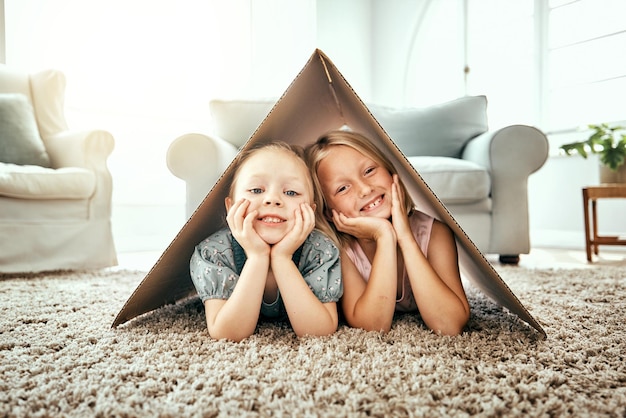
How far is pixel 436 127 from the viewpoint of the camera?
254cm

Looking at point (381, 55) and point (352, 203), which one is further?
point (381, 55)

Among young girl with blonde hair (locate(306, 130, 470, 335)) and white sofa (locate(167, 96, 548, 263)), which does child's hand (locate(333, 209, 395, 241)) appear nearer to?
young girl with blonde hair (locate(306, 130, 470, 335))

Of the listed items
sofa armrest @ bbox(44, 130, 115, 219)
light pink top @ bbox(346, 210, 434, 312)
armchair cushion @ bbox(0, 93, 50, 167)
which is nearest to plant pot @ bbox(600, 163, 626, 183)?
light pink top @ bbox(346, 210, 434, 312)

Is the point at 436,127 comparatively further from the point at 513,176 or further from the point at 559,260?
the point at 559,260

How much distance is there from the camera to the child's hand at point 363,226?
902mm

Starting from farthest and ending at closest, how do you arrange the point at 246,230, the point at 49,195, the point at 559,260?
the point at 559,260, the point at 49,195, the point at 246,230

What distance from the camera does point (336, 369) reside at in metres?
0.67

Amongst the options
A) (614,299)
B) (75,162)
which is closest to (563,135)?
(614,299)

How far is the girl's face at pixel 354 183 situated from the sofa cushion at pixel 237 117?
1.21m

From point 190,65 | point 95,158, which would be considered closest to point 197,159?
point 95,158

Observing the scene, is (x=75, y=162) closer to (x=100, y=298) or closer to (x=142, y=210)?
(x=100, y=298)

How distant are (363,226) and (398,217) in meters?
0.07

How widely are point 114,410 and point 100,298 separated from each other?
0.89m

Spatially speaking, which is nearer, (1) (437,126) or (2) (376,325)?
(2) (376,325)
